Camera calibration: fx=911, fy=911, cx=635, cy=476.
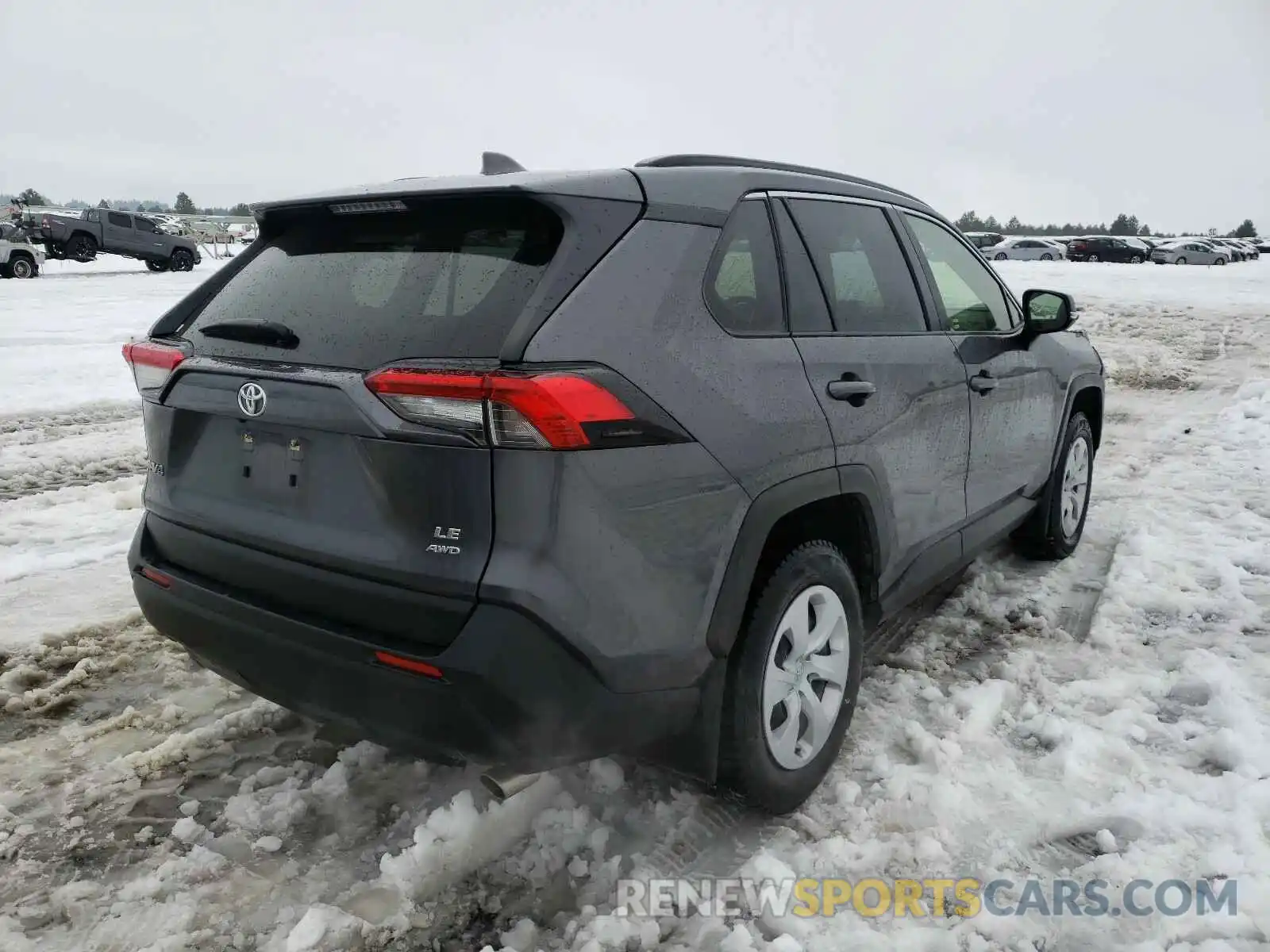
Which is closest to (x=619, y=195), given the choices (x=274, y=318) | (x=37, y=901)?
(x=274, y=318)

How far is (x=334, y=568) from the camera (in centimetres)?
213

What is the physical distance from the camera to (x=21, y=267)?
2394 cm

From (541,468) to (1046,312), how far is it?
124 inches

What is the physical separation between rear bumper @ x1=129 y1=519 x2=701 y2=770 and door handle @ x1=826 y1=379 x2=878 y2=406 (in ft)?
3.33

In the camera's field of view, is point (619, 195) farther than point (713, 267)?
No

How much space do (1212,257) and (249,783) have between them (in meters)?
57.2

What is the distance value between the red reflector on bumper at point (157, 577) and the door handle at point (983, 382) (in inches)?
113

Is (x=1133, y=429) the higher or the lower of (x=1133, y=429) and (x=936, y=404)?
the lower

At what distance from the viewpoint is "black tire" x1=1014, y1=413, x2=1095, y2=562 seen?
181 inches

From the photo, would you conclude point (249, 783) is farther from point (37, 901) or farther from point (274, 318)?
point (274, 318)

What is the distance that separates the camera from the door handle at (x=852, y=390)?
270 centimetres

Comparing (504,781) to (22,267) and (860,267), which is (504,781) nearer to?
(860,267)

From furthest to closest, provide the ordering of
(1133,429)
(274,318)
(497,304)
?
1. (1133,429)
2. (274,318)
3. (497,304)

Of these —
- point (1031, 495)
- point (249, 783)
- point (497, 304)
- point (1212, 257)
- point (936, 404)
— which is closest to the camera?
point (497, 304)
